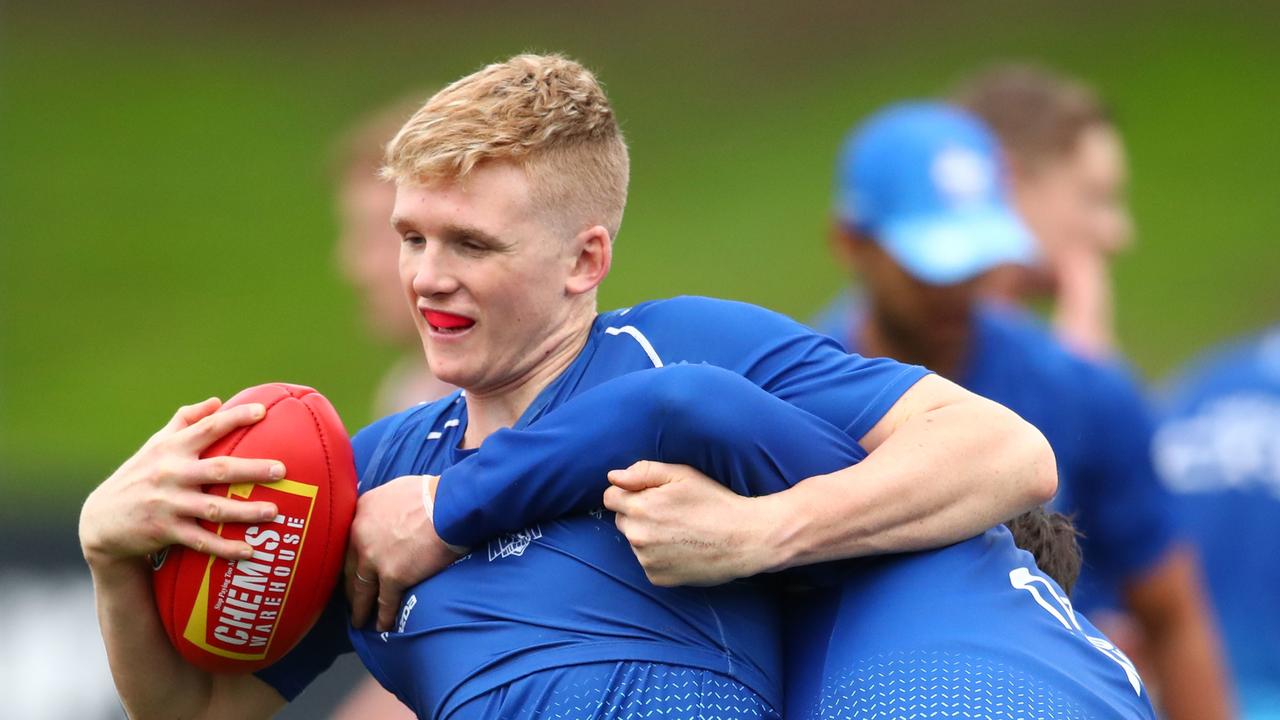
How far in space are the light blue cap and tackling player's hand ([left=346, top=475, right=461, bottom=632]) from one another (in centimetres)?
275

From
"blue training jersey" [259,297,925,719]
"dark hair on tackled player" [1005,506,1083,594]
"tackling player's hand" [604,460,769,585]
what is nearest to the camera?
"tackling player's hand" [604,460,769,585]

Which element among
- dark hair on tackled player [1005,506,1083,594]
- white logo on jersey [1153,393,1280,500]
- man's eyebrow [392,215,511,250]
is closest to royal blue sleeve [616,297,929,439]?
man's eyebrow [392,215,511,250]

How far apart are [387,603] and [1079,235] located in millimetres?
4287

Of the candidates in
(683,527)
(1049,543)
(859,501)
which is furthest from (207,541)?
(1049,543)

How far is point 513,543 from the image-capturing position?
9.96ft

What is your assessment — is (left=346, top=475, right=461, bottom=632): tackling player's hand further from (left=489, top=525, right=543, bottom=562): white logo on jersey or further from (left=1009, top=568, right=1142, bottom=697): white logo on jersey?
(left=1009, top=568, right=1142, bottom=697): white logo on jersey

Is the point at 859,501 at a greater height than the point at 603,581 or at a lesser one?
greater

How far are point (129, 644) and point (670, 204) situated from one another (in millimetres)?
16221

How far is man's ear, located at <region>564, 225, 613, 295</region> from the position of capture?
10.3 feet

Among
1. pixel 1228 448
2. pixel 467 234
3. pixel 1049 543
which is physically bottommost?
pixel 1228 448

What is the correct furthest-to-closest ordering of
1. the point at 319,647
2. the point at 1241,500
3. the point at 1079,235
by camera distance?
1. the point at 1079,235
2. the point at 1241,500
3. the point at 319,647

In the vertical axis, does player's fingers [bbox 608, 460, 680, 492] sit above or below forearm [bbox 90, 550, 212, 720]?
above

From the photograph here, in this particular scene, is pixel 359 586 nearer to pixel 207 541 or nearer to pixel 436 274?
pixel 207 541

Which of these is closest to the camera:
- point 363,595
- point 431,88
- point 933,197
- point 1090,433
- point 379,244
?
point 363,595
